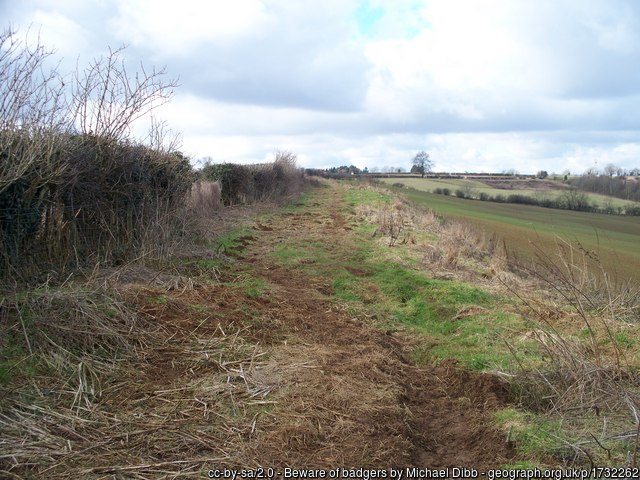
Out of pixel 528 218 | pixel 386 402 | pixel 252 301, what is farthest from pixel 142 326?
pixel 528 218

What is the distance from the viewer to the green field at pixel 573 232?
2156cm

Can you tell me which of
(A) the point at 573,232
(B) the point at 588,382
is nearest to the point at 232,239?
(B) the point at 588,382

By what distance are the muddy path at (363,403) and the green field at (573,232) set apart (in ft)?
35.6

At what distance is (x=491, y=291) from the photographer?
9.57 m

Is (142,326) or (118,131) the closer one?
(142,326)

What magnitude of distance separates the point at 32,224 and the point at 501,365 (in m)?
6.73

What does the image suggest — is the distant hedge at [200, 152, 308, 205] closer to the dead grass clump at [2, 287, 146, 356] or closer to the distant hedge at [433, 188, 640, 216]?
the dead grass clump at [2, 287, 146, 356]

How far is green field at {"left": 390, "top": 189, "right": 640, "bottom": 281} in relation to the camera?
2156cm

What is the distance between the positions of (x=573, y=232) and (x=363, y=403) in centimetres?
2719

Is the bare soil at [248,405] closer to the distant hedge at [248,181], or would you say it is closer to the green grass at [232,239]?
the green grass at [232,239]

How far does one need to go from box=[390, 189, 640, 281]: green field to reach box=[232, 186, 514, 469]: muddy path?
428 inches

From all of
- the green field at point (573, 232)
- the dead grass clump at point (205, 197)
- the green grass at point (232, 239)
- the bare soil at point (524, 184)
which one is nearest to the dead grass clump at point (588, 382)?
the green grass at point (232, 239)

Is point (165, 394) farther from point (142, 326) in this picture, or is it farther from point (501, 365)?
point (501, 365)

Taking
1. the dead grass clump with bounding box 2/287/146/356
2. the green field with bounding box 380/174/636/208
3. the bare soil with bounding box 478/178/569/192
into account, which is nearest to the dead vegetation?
the dead grass clump with bounding box 2/287/146/356
